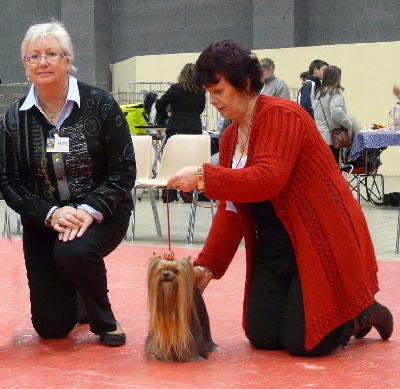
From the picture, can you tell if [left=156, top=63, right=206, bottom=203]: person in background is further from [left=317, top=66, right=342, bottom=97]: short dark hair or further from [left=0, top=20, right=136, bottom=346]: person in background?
[left=0, top=20, right=136, bottom=346]: person in background

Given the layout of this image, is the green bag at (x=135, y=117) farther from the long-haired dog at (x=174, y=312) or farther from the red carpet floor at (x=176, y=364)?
the long-haired dog at (x=174, y=312)

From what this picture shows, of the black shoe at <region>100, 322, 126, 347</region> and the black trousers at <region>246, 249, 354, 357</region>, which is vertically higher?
the black trousers at <region>246, 249, 354, 357</region>

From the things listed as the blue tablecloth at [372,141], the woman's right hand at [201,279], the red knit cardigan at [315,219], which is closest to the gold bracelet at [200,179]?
the red knit cardigan at [315,219]

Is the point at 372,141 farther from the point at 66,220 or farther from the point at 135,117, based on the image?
the point at 66,220

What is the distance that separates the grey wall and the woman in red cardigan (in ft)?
31.8

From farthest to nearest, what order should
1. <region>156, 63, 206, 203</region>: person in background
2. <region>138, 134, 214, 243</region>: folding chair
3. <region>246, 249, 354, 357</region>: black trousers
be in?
<region>156, 63, 206, 203</region>: person in background < <region>138, 134, 214, 243</region>: folding chair < <region>246, 249, 354, 357</region>: black trousers

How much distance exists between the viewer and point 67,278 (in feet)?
8.93

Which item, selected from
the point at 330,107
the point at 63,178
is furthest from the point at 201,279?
the point at 330,107

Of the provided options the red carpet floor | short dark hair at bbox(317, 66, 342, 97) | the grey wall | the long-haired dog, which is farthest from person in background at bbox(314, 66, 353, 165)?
the grey wall

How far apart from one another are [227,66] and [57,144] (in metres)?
0.62

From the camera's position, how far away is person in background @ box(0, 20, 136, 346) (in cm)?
273

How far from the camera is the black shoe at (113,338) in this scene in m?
2.79

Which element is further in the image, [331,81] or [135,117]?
[135,117]

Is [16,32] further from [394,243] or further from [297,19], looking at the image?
[394,243]
